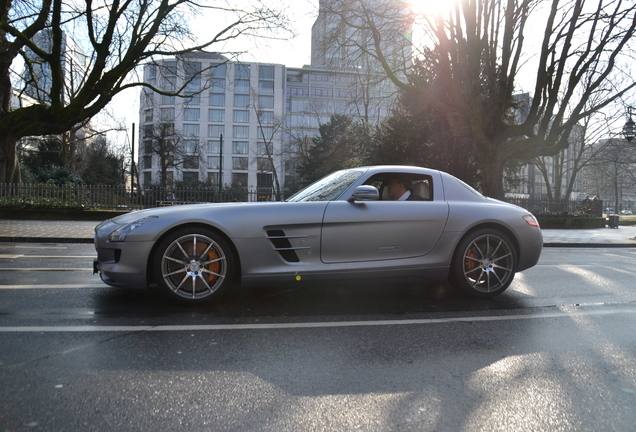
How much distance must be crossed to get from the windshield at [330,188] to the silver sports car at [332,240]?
19mm

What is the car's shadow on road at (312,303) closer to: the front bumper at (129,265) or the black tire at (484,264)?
the black tire at (484,264)

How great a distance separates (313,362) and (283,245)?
64.1 inches

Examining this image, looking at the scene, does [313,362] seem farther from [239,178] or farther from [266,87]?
[266,87]

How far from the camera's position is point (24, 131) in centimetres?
1858

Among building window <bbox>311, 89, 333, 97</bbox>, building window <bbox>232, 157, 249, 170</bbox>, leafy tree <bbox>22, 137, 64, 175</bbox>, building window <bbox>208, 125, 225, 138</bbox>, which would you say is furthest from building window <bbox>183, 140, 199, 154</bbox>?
leafy tree <bbox>22, 137, 64, 175</bbox>

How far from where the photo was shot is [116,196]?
21312 mm

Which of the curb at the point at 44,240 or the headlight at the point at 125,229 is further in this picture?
the curb at the point at 44,240

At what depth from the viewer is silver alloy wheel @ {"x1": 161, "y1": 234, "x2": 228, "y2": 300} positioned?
4.42 m

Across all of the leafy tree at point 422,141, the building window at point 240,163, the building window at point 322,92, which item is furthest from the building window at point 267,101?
the leafy tree at point 422,141

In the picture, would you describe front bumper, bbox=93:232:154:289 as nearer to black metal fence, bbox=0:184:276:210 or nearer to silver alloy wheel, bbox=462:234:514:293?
silver alloy wheel, bbox=462:234:514:293

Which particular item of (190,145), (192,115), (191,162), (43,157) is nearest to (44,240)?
(43,157)

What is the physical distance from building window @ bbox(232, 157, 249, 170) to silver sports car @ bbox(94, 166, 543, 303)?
257 ft

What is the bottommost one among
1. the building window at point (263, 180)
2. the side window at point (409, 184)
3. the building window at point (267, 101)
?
the side window at point (409, 184)

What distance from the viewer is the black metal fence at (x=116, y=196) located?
66.2ft
